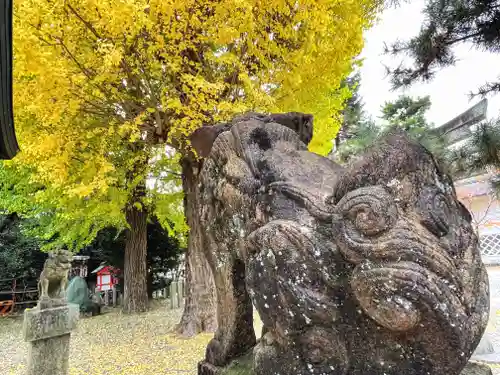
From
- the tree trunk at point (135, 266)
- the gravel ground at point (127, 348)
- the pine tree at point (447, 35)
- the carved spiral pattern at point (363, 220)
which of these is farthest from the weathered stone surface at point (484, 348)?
the tree trunk at point (135, 266)

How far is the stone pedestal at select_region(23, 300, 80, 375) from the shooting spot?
446 centimetres

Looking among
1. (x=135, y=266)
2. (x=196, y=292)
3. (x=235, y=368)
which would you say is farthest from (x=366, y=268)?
(x=135, y=266)

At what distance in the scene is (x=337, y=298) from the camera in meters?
1.50

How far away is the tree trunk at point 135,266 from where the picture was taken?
10.2 m

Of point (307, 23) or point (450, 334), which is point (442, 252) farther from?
point (307, 23)

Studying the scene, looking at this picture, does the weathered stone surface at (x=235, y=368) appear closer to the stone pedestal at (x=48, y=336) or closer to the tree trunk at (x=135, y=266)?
the stone pedestal at (x=48, y=336)

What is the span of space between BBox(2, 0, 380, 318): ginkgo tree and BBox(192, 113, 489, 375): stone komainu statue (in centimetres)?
332

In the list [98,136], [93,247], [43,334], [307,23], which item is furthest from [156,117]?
[93,247]

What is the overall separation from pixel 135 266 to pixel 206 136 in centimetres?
883

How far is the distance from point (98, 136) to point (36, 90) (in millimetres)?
1607

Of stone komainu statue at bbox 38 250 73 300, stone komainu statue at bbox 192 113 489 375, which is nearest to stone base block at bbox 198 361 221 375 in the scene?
stone komainu statue at bbox 192 113 489 375

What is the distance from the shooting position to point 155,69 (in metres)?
5.61

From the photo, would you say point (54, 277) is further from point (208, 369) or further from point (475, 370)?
point (475, 370)

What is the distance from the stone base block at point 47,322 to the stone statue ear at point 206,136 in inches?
139
